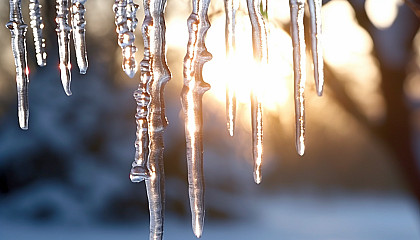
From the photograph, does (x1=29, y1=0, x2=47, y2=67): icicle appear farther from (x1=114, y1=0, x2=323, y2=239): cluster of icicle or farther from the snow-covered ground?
the snow-covered ground

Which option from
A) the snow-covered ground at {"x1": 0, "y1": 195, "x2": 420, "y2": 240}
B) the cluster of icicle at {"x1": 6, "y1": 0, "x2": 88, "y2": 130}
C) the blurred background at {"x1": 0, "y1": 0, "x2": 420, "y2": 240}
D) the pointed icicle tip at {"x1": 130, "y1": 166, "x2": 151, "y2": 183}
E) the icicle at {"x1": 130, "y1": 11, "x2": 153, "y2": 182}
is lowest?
the snow-covered ground at {"x1": 0, "y1": 195, "x2": 420, "y2": 240}

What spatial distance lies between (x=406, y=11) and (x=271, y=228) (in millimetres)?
1391

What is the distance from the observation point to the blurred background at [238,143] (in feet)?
8.05

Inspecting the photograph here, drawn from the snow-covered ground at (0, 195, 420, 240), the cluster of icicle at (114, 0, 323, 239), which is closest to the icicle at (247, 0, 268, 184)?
the cluster of icicle at (114, 0, 323, 239)

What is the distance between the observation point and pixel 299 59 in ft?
2.23

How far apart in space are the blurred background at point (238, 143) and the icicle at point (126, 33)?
1.74 m

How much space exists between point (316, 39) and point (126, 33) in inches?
10.8

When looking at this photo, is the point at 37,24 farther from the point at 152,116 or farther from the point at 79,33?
the point at 152,116

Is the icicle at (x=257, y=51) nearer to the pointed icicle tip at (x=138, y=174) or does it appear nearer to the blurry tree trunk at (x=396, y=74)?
the pointed icicle tip at (x=138, y=174)

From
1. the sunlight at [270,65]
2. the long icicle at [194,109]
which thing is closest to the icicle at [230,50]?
the long icicle at [194,109]

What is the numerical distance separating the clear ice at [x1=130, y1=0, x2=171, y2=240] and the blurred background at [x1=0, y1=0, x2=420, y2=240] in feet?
5.73

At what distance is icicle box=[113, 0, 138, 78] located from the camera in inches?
25.0

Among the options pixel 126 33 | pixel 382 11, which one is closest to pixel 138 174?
pixel 126 33

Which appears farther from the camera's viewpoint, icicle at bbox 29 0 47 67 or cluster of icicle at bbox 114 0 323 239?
icicle at bbox 29 0 47 67
